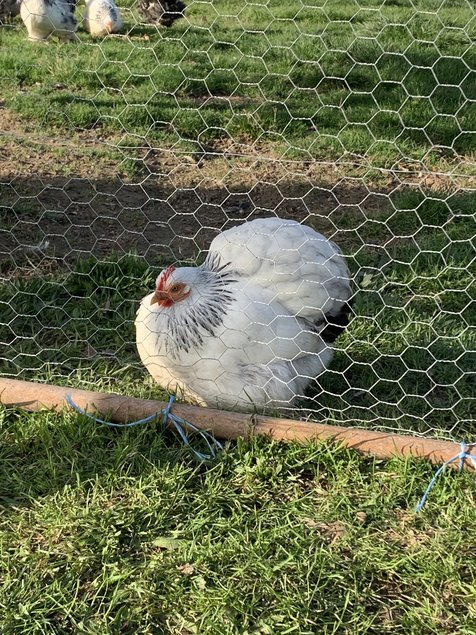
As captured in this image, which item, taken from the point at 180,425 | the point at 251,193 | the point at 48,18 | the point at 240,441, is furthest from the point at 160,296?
the point at 48,18

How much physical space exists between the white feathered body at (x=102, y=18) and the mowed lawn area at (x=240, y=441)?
5.73ft

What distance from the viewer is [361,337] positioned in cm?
270

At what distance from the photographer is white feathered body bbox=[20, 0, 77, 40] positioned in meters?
5.84

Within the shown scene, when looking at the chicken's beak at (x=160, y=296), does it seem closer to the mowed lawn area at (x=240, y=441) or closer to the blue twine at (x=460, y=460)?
the mowed lawn area at (x=240, y=441)

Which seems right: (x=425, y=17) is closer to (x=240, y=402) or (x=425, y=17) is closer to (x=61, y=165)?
(x=61, y=165)

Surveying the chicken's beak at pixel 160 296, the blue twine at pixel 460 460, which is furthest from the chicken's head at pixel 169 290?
the blue twine at pixel 460 460

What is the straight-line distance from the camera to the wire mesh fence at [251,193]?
2.58 meters

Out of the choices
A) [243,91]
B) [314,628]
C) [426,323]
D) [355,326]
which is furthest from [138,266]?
[243,91]

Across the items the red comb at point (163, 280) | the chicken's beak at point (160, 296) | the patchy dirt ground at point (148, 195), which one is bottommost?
the patchy dirt ground at point (148, 195)

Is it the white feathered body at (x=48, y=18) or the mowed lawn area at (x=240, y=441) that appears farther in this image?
the white feathered body at (x=48, y=18)

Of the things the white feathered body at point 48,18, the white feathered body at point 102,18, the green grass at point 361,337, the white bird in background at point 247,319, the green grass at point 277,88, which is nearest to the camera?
the white bird in background at point 247,319

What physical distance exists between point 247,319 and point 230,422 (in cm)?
33

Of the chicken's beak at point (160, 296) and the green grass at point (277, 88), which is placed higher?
the green grass at point (277, 88)

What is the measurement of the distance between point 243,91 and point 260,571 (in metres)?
3.61
